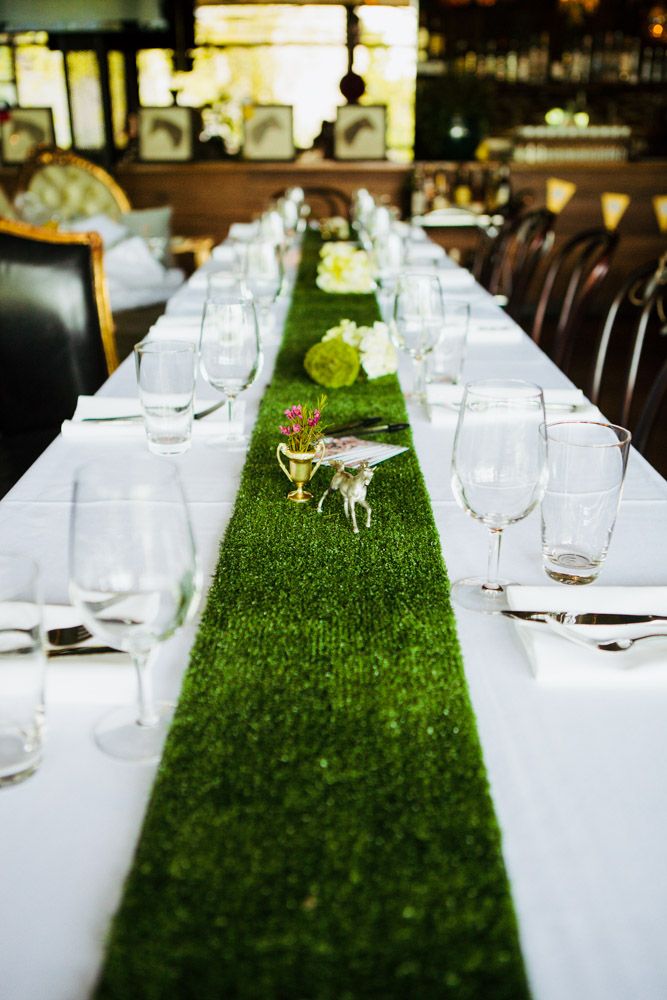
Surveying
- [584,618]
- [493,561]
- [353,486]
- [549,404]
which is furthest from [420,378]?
[584,618]

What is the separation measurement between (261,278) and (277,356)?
0.26 m

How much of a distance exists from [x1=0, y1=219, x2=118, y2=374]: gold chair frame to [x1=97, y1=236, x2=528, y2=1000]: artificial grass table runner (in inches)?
55.4

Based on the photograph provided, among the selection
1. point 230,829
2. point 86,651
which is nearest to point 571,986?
point 230,829

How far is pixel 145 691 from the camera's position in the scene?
27.8 inches

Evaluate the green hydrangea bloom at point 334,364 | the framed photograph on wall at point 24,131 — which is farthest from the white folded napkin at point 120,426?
the framed photograph on wall at point 24,131

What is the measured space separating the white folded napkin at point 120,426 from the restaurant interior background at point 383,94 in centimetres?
214

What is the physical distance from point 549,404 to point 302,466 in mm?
553

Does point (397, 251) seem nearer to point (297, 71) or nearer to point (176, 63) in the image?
point (176, 63)

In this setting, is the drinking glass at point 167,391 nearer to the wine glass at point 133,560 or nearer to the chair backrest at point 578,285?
the wine glass at point 133,560

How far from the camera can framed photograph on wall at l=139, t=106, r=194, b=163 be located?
5930 millimetres

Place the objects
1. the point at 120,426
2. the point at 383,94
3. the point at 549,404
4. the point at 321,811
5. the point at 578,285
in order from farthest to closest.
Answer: the point at 383,94
the point at 578,285
the point at 549,404
the point at 120,426
the point at 321,811

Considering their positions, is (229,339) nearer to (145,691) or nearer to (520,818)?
(145,691)

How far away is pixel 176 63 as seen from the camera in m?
7.89

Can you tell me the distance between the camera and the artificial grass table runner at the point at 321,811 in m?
0.51
